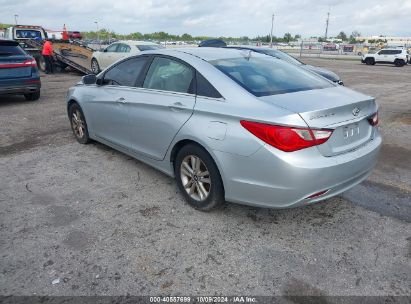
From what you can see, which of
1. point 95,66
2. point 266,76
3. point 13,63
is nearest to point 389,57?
point 95,66

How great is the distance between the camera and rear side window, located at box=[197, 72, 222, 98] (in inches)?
128

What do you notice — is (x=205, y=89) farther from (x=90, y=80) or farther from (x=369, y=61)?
(x=369, y=61)

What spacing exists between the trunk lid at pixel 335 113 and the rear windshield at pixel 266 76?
0.17m

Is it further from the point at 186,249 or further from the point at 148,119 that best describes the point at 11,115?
the point at 186,249

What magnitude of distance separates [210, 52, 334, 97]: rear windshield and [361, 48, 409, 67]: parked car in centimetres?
2967

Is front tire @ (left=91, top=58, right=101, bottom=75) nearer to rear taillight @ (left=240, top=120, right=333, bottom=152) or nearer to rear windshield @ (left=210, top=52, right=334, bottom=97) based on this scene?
rear windshield @ (left=210, top=52, right=334, bottom=97)

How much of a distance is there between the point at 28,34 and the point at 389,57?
27.2 m

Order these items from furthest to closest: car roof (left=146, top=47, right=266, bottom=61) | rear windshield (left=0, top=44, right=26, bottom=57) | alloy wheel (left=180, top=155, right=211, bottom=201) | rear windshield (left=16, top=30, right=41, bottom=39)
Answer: rear windshield (left=16, top=30, right=41, bottom=39)
rear windshield (left=0, top=44, right=26, bottom=57)
car roof (left=146, top=47, right=266, bottom=61)
alloy wheel (left=180, top=155, right=211, bottom=201)

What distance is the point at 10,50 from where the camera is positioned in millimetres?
8586

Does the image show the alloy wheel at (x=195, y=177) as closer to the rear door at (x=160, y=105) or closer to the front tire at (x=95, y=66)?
the rear door at (x=160, y=105)

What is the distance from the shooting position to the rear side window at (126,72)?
4.30 meters

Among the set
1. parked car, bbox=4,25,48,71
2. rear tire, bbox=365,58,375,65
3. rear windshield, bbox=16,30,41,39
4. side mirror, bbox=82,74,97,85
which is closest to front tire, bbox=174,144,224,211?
side mirror, bbox=82,74,97,85

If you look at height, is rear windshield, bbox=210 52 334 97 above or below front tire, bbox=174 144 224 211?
above

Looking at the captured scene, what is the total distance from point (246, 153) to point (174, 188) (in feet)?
4.89
